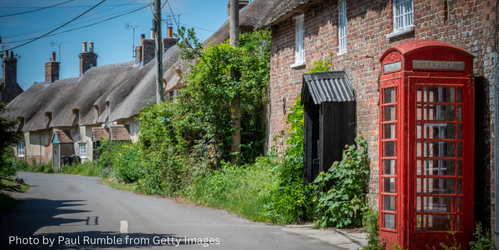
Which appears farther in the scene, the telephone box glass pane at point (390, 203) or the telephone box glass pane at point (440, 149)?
the telephone box glass pane at point (390, 203)

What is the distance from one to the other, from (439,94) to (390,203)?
1.82m

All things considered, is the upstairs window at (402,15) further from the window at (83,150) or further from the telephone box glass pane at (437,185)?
the window at (83,150)

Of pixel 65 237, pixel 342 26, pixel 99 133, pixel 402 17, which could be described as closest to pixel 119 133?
pixel 99 133

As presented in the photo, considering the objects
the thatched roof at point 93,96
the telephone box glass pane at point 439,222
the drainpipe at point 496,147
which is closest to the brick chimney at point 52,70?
the thatched roof at point 93,96

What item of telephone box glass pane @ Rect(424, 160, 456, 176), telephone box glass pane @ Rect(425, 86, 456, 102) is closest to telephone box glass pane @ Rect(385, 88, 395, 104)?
telephone box glass pane @ Rect(425, 86, 456, 102)

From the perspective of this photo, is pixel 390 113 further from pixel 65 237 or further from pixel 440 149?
pixel 65 237

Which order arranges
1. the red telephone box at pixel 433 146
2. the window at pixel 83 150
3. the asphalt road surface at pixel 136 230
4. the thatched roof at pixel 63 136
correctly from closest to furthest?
the red telephone box at pixel 433 146 < the asphalt road surface at pixel 136 230 < the window at pixel 83 150 < the thatched roof at pixel 63 136

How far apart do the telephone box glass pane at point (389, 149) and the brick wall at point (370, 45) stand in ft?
4.07

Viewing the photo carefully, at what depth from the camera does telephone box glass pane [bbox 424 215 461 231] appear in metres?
6.67

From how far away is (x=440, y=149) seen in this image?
677 centimetres

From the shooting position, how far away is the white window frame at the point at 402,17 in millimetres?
8461

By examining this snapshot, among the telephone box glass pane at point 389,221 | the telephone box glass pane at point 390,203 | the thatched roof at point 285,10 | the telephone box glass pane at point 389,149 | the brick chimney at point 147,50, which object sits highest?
the brick chimney at point 147,50

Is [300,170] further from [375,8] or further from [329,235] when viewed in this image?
[375,8]

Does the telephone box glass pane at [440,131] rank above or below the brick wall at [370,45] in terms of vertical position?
below
